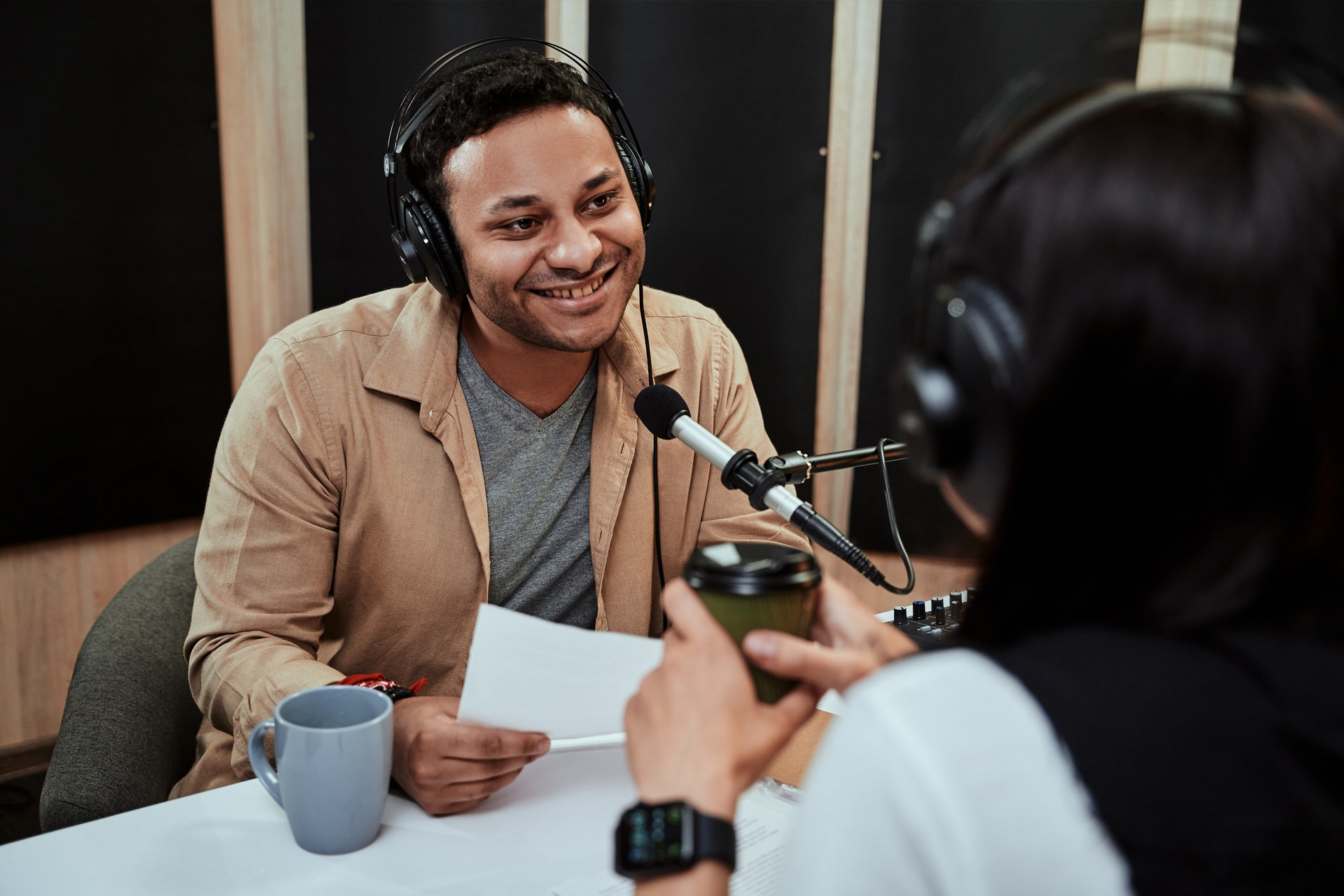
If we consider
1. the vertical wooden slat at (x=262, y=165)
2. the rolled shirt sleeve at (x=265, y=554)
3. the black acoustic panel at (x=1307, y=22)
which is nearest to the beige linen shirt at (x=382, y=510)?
the rolled shirt sleeve at (x=265, y=554)

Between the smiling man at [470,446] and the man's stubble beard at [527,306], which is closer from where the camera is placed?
the smiling man at [470,446]

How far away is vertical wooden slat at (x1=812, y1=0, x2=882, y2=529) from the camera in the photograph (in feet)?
8.15

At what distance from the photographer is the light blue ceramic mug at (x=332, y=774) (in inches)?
33.7

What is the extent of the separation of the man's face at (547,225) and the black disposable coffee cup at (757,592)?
0.87m

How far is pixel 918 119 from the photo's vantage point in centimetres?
245

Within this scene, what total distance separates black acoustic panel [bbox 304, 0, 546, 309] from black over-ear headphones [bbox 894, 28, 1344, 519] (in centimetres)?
207

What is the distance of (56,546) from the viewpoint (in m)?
2.39

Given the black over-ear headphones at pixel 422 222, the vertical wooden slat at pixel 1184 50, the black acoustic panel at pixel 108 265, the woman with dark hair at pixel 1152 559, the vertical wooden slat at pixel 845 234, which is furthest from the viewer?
the vertical wooden slat at pixel 845 234

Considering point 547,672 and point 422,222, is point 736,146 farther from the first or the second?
point 547,672

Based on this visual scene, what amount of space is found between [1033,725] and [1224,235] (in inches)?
9.8

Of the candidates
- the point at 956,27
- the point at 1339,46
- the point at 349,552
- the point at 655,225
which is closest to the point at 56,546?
the point at 349,552

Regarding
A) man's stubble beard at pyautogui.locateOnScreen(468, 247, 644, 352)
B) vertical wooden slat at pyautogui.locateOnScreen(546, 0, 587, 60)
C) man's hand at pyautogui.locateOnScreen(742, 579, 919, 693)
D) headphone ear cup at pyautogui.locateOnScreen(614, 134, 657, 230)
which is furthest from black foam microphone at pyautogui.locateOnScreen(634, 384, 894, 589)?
vertical wooden slat at pyautogui.locateOnScreen(546, 0, 587, 60)

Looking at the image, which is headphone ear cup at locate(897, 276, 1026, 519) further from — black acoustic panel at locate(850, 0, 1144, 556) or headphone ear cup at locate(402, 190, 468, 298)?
black acoustic panel at locate(850, 0, 1144, 556)

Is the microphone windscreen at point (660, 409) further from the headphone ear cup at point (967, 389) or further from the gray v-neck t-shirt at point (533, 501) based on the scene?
the headphone ear cup at point (967, 389)
